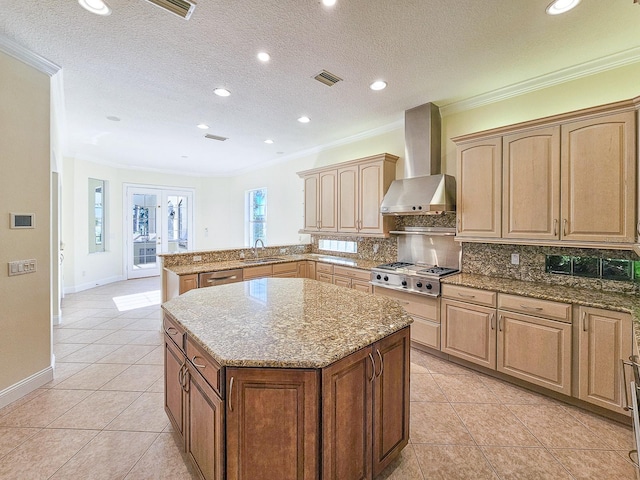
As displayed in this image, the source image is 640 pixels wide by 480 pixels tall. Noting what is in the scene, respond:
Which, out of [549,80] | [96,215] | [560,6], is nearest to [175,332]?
[560,6]

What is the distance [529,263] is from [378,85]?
238 centimetres

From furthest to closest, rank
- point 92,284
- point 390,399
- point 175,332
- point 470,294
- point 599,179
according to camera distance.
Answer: point 92,284, point 470,294, point 599,179, point 175,332, point 390,399

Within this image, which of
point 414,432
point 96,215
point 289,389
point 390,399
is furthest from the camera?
point 96,215

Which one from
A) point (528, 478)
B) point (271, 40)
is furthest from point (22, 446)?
point (271, 40)

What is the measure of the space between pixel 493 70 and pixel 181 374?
3.53 m

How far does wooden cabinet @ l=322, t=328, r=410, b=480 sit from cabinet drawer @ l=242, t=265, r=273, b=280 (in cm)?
272

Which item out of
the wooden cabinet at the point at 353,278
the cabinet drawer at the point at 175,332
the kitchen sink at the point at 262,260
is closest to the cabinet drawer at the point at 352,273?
the wooden cabinet at the point at 353,278

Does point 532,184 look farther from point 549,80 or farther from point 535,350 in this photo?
point 535,350

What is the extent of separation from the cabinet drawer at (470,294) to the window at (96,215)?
7.37m

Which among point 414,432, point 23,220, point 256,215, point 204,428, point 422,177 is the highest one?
point 422,177

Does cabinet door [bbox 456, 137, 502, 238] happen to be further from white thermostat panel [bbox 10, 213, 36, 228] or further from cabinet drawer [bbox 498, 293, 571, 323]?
white thermostat panel [bbox 10, 213, 36, 228]

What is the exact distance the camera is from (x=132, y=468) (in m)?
1.72

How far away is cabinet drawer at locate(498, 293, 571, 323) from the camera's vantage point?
7.43ft

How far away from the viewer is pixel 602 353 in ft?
6.91
